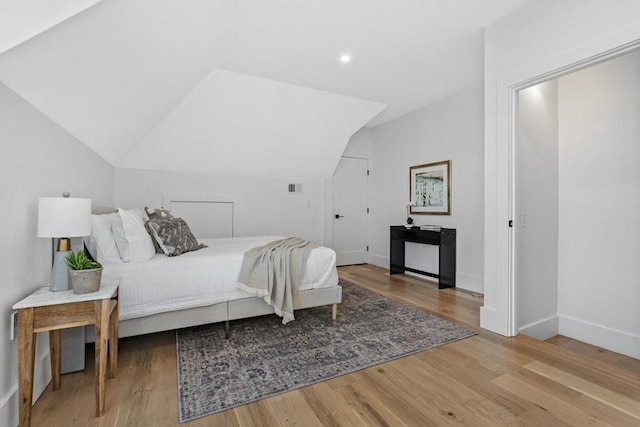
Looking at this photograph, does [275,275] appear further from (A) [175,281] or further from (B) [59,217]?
(B) [59,217]

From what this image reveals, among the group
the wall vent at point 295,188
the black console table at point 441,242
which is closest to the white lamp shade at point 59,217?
the wall vent at point 295,188

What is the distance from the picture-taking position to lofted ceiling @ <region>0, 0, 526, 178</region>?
1.49 meters

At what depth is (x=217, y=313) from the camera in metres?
2.31

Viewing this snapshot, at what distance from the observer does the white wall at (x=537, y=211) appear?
2500 millimetres

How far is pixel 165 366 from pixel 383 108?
4.03 meters

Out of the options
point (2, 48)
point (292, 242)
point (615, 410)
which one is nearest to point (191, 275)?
point (292, 242)

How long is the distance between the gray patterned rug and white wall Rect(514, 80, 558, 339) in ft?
2.28

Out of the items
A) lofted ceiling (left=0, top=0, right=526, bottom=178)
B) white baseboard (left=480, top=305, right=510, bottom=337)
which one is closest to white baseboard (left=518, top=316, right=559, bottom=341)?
white baseboard (left=480, top=305, right=510, bottom=337)

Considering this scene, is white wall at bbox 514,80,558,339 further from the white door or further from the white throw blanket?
the white door

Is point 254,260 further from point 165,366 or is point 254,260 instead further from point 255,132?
point 255,132

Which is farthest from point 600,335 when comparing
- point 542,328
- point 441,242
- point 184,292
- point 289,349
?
point 184,292

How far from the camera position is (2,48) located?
1.12 meters

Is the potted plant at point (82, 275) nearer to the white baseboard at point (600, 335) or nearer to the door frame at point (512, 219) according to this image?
the door frame at point (512, 219)

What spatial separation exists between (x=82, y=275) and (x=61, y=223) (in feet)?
0.90
